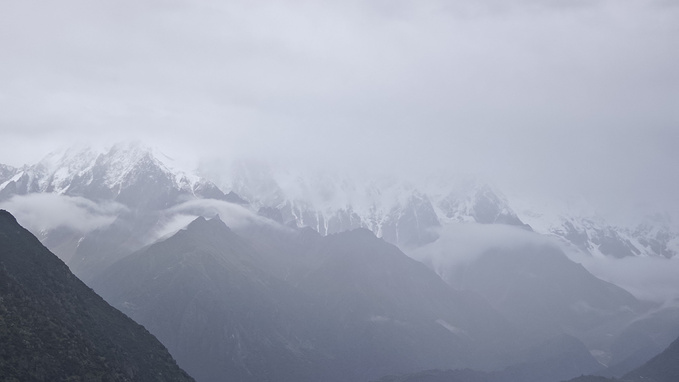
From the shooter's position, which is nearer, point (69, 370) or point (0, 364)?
point (0, 364)

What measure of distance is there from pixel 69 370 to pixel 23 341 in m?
11.9

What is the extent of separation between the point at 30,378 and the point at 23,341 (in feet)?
37.7

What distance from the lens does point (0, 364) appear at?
18500 centimetres

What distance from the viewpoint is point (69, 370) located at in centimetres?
19988

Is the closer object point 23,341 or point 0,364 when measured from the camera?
point 0,364

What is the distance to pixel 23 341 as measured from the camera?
197m

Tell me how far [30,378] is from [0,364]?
23.1 ft

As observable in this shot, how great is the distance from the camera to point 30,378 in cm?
18838

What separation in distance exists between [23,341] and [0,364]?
1220cm
